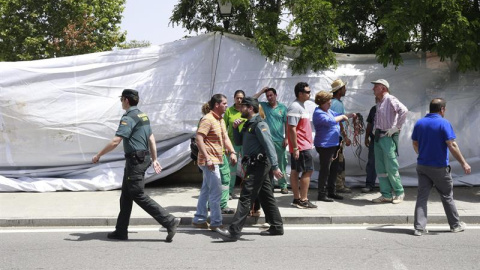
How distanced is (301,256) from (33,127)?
5426 millimetres

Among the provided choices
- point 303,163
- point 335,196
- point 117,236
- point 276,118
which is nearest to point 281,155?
point 276,118

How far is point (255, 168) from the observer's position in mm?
6734

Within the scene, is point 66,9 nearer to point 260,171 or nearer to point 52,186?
point 52,186

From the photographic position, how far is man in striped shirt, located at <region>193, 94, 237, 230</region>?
22.7 feet

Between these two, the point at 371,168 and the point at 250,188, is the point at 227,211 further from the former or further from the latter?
the point at 371,168

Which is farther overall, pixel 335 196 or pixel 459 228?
pixel 335 196

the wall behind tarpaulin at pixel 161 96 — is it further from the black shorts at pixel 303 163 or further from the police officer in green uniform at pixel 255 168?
the police officer in green uniform at pixel 255 168

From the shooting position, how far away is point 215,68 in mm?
9617

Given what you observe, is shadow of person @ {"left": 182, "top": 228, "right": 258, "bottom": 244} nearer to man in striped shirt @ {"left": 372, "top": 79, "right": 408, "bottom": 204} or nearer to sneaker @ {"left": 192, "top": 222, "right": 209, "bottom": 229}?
sneaker @ {"left": 192, "top": 222, "right": 209, "bottom": 229}

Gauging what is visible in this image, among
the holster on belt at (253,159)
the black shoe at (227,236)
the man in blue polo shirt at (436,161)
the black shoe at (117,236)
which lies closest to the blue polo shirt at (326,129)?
the man in blue polo shirt at (436,161)

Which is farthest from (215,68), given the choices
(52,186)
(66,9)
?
(66,9)

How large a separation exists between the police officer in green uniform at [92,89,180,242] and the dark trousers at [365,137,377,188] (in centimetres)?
369

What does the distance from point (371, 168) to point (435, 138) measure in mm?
2458

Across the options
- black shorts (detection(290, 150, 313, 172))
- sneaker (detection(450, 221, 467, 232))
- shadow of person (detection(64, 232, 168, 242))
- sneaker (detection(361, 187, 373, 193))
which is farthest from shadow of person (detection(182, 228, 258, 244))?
sneaker (detection(361, 187, 373, 193))
